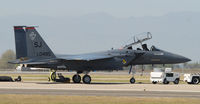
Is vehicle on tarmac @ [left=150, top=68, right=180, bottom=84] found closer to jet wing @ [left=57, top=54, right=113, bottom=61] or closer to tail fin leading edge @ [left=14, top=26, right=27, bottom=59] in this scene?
jet wing @ [left=57, top=54, right=113, bottom=61]

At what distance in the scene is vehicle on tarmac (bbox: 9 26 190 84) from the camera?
129 feet

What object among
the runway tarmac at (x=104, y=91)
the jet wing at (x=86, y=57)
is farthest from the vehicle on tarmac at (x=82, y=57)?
the runway tarmac at (x=104, y=91)

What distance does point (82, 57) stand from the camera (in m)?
41.1

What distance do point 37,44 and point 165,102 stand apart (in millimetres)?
19092

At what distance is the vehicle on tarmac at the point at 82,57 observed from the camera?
39.3 metres

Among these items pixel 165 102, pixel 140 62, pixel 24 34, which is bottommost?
pixel 165 102

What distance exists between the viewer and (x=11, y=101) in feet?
75.6

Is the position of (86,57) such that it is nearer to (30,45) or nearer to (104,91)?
(30,45)

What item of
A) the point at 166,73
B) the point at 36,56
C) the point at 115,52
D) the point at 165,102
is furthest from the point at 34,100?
the point at 166,73

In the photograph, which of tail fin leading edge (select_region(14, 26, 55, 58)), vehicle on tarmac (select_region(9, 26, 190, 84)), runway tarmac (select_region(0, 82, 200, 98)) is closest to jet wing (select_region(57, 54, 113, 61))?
vehicle on tarmac (select_region(9, 26, 190, 84))

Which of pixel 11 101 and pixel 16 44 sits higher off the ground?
pixel 16 44

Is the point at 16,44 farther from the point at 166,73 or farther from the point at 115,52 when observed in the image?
the point at 166,73

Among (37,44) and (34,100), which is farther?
(37,44)

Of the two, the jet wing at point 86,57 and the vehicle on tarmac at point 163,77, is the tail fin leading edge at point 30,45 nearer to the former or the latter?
the jet wing at point 86,57
